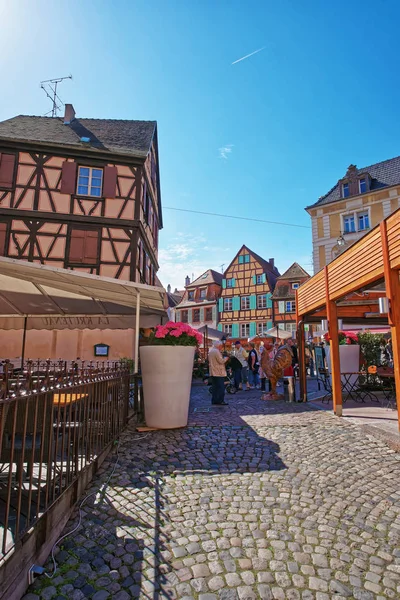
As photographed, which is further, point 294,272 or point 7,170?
point 294,272

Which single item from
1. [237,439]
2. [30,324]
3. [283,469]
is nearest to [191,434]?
[237,439]

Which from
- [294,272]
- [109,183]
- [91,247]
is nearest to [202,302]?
[294,272]

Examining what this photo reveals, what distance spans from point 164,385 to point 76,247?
1010 centimetres

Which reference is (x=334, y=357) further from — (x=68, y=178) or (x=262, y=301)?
(x=262, y=301)

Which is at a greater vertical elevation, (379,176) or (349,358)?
(379,176)

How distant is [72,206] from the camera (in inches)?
549

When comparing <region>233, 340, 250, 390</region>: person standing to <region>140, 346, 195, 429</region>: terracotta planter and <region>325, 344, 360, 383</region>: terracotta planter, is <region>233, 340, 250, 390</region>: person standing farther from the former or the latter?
<region>140, 346, 195, 429</region>: terracotta planter

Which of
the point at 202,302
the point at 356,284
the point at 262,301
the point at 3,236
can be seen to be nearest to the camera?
the point at 356,284

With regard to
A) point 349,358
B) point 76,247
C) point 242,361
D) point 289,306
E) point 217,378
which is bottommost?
point 217,378

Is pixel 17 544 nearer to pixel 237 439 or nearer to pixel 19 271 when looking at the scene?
pixel 237 439

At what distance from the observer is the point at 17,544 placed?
1726 mm

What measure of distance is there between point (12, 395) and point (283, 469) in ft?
8.87

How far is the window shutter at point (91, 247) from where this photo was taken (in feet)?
44.9

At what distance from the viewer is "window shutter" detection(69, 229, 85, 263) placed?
44.6ft
